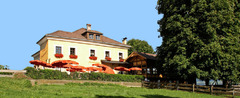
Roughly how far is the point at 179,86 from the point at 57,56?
56.2 feet

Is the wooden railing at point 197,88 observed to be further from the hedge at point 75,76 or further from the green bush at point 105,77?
the hedge at point 75,76

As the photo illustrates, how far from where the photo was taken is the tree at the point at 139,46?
50688 mm

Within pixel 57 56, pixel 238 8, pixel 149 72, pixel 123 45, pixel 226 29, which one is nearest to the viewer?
pixel 226 29

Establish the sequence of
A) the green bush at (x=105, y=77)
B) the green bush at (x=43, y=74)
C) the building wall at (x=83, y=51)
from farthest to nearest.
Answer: the building wall at (x=83, y=51), the green bush at (x=105, y=77), the green bush at (x=43, y=74)

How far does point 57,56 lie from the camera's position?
29656mm

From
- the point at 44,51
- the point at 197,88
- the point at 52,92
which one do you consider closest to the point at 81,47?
the point at 44,51

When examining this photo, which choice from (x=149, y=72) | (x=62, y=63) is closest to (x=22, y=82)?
(x=62, y=63)

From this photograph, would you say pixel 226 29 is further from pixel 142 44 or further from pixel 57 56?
pixel 142 44

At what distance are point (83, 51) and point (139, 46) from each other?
2136cm

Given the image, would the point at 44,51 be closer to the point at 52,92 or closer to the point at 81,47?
the point at 81,47

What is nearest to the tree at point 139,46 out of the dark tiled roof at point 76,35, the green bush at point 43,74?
the dark tiled roof at point 76,35

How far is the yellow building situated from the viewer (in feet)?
97.5

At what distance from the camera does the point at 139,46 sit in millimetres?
50938

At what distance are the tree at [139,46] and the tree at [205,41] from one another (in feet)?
92.1
